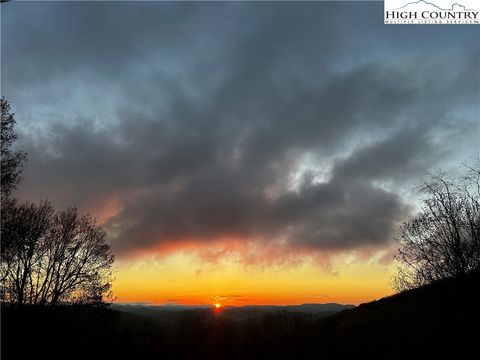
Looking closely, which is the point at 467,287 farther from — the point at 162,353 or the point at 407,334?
the point at 162,353

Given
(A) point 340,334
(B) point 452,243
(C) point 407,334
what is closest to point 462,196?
(B) point 452,243

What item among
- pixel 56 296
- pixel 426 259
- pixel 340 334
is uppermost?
pixel 426 259

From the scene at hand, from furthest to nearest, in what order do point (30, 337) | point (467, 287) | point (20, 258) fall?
point (20, 258) → point (467, 287) → point (30, 337)

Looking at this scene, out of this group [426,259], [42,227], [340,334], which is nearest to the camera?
[426,259]

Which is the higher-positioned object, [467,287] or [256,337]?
[467,287]

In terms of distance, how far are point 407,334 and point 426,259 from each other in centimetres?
714

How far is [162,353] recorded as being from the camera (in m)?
46.8

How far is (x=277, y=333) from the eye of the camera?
5578cm

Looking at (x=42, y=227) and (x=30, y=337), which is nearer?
(x=30, y=337)

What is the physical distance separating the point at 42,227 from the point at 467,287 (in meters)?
41.9

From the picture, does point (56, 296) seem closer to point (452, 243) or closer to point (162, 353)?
point (162, 353)

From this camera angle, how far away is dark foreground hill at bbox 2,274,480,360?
87.0 ft

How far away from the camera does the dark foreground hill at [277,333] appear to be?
87.0 feet

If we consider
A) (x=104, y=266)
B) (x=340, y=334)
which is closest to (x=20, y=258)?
(x=104, y=266)
